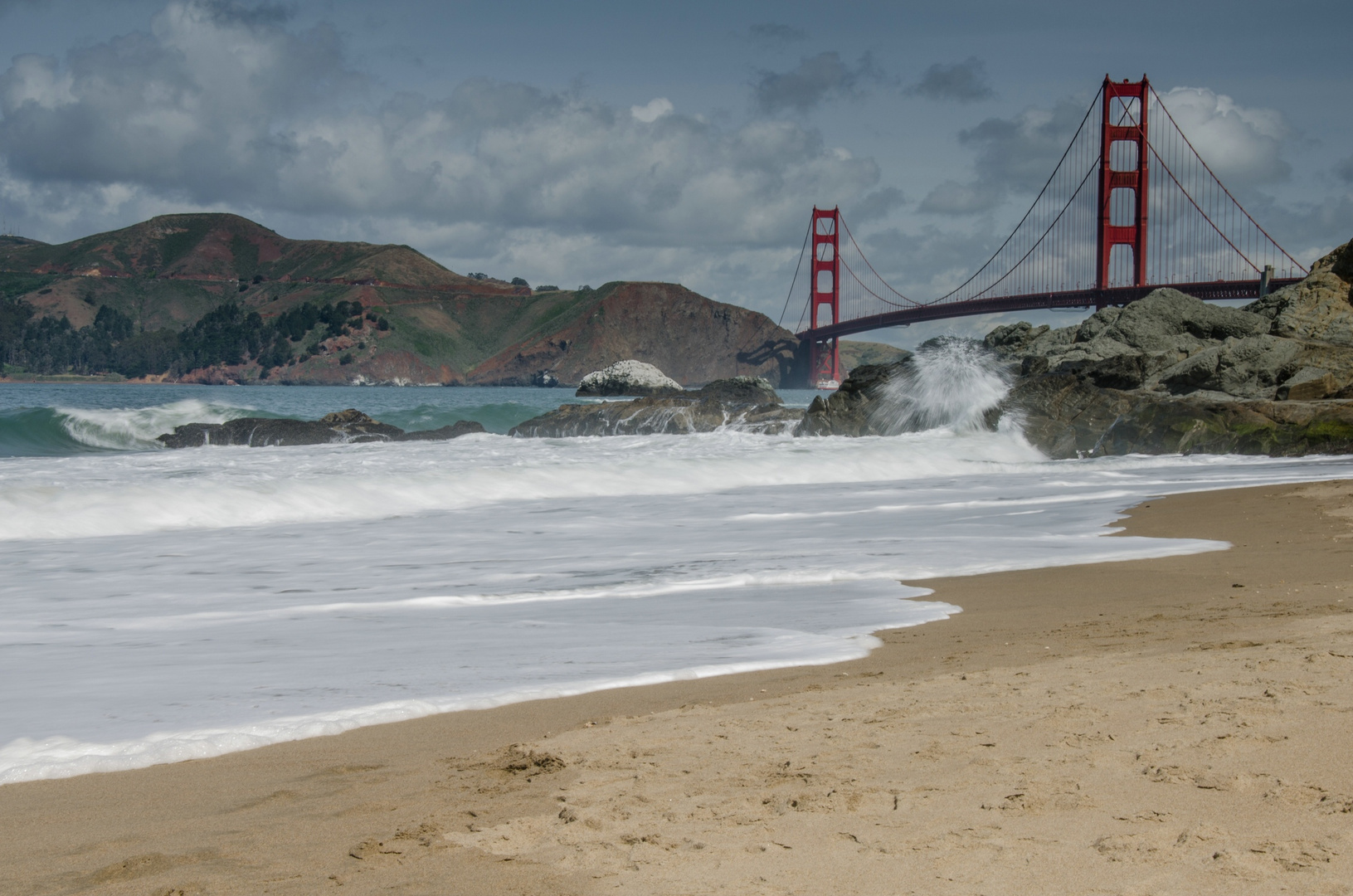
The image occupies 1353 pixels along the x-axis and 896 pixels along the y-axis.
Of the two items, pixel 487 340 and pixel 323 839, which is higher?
pixel 487 340

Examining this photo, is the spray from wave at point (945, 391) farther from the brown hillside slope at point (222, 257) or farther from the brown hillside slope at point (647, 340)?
the brown hillside slope at point (222, 257)

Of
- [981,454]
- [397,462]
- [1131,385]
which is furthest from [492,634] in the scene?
[1131,385]

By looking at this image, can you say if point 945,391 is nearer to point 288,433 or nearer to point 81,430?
point 288,433

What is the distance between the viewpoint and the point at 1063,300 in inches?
1417

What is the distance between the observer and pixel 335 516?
28.8ft

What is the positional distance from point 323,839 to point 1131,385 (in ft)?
52.5

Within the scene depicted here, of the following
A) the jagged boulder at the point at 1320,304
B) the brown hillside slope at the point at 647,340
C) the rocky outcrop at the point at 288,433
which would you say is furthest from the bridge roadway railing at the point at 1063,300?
the brown hillside slope at the point at 647,340

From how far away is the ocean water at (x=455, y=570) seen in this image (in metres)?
2.98

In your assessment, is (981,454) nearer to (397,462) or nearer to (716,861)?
(397,462)

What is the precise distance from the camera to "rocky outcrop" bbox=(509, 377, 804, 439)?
19.3 metres

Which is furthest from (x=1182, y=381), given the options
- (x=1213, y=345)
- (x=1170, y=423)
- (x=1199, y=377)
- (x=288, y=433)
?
(x=288, y=433)

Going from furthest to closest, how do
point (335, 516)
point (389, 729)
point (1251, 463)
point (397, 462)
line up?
point (397, 462), point (1251, 463), point (335, 516), point (389, 729)

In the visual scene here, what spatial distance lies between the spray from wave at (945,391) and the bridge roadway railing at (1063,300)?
12.7 metres

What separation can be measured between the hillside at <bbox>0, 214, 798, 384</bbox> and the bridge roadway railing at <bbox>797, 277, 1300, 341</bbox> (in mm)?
38468
